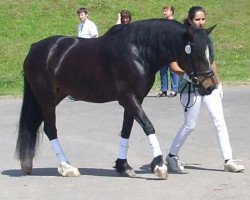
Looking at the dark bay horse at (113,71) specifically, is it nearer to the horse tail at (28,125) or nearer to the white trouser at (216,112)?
the horse tail at (28,125)

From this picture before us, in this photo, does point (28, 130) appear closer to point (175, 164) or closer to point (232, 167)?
point (175, 164)

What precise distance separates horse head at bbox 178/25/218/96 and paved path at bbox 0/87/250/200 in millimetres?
1049

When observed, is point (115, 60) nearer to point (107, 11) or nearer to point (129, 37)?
point (129, 37)

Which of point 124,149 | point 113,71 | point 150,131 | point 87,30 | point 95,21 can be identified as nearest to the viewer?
point 150,131

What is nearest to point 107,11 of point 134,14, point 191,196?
point 134,14

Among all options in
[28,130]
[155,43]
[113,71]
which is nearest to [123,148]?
[113,71]

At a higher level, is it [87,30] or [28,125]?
[28,125]

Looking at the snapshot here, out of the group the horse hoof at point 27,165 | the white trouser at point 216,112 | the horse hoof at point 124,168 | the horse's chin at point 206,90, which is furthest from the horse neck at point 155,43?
the horse hoof at point 27,165

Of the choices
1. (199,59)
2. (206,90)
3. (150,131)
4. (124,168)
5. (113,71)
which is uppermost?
(199,59)

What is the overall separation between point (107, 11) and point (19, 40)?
4.20 meters

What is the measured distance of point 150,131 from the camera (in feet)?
28.9

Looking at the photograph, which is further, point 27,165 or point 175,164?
point 27,165

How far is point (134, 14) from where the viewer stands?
28.8 meters

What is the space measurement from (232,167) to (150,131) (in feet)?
3.42
